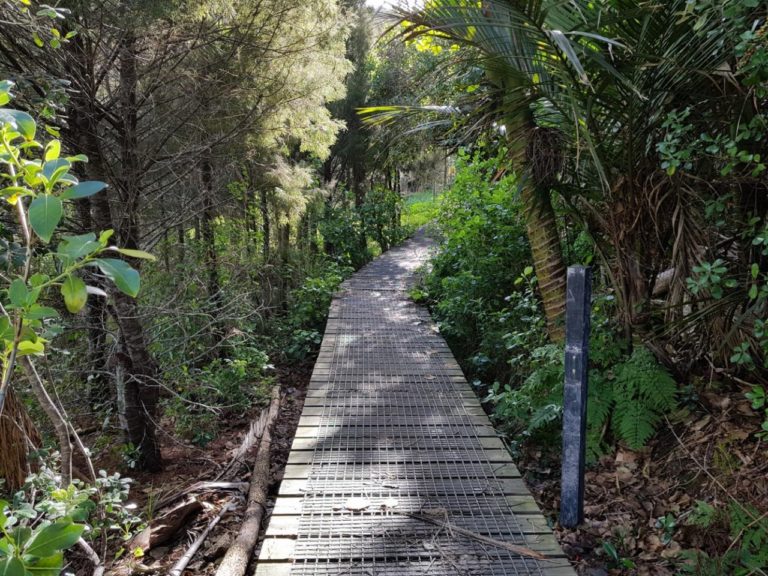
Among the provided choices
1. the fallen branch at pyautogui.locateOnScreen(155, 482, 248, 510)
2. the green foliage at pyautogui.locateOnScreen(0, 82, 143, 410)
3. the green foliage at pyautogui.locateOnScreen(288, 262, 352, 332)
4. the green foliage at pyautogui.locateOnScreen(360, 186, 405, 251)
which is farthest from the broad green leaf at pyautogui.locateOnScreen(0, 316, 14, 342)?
the green foliage at pyautogui.locateOnScreen(360, 186, 405, 251)

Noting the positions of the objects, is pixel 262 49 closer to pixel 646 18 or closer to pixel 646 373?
pixel 646 18

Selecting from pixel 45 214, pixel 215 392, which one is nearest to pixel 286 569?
pixel 45 214

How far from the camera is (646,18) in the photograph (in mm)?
2885

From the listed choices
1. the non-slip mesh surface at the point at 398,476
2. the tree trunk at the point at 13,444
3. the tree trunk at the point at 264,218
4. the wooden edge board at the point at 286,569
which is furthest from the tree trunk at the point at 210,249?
the wooden edge board at the point at 286,569

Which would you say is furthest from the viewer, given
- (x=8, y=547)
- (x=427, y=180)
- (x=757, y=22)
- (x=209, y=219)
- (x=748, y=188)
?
(x=427, y=180)

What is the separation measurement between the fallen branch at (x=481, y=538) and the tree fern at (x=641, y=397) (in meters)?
1.16

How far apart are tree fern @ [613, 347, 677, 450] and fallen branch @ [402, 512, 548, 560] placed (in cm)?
116

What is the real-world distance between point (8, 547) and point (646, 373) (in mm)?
3376

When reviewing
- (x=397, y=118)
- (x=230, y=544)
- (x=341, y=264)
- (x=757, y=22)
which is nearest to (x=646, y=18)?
(x=757, y=22)

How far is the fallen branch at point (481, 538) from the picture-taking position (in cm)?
242

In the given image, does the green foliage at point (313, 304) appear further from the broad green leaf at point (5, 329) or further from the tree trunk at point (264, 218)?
the broad green leaf at point (5, 329)

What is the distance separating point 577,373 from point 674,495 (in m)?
1.00

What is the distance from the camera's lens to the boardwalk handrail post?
8.84 feet

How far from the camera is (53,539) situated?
101 cm
